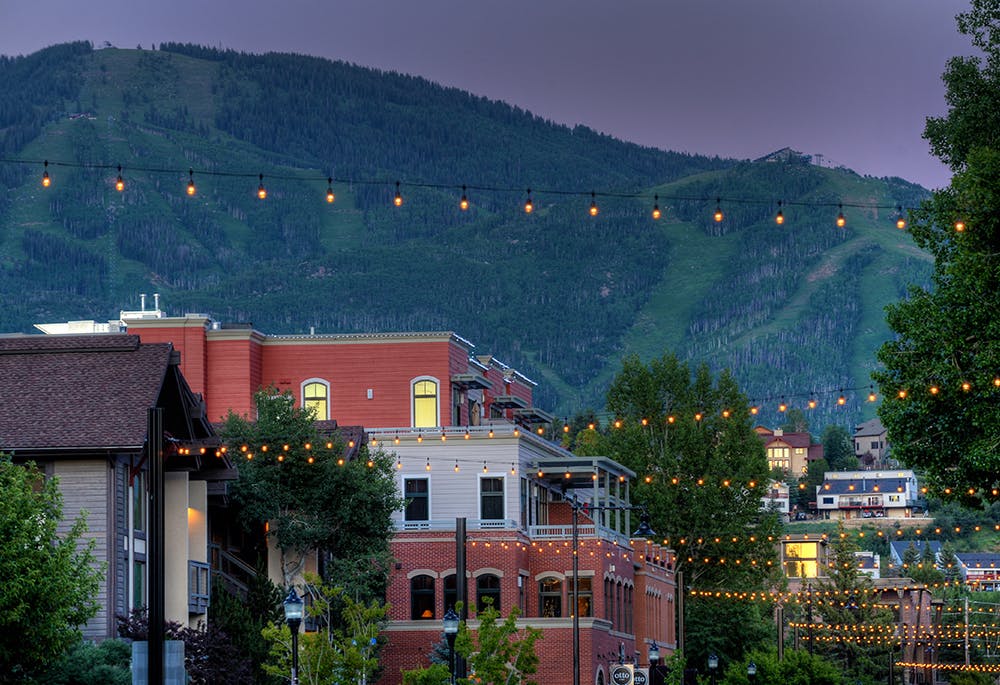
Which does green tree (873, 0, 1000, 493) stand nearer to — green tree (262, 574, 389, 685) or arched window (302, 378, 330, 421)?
green tree (262, 574, 389, 685)

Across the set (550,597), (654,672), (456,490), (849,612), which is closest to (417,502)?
(456,490)

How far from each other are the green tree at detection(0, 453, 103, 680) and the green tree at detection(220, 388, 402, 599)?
84.9 feet

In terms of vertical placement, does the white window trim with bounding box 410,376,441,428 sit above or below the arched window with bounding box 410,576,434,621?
above

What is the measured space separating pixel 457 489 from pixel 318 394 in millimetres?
11935

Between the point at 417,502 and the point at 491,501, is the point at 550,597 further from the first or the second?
the point at 417,502

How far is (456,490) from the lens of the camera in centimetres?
8606

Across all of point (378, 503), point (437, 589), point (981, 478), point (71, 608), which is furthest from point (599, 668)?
point (71, 608)

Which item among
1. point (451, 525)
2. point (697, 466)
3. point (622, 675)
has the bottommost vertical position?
point (622, 675)

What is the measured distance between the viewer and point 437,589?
84.1 meters

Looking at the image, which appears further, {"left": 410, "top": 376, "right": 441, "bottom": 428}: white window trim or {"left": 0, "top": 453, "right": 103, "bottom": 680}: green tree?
{"left": 410, "top": 376, "right": 441, "bottom": 428}: white window trim

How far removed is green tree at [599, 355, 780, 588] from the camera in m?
111

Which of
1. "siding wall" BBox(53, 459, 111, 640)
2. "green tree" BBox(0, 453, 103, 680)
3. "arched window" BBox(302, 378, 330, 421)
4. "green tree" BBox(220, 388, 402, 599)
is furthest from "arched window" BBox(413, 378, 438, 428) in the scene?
"green tree" BBox(0, 453, 103, 680)

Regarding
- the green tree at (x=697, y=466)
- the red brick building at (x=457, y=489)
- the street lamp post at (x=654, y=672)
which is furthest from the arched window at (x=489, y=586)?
the green tree at (x=697, y=466)

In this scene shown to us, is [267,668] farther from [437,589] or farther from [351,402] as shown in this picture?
[351,402]
